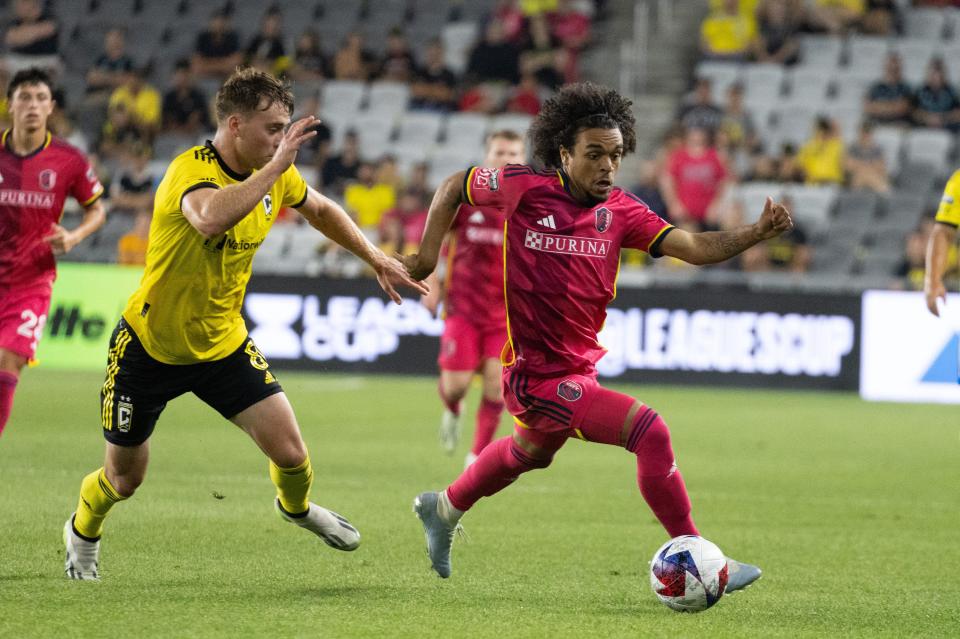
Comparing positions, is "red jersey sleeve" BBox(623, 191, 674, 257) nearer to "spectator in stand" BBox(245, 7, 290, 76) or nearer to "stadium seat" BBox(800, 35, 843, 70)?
"stadium seat" BBox(800, 35, 843, 70)

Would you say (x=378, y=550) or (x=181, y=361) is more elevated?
(x=181, y=361)

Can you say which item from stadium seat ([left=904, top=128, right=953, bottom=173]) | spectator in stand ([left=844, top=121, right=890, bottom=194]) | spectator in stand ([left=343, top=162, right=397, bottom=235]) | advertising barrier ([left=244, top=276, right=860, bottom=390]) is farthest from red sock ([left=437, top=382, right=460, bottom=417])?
stadium seat ([left=904, top=128, right=953, bottom=173])

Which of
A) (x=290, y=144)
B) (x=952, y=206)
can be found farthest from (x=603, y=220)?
(x=952, y=206)

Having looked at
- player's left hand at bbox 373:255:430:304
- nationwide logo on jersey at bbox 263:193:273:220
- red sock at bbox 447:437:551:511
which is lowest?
red sock at bbox 447:437:551:511

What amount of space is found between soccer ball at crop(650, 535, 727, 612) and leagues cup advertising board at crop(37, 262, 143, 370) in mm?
13291

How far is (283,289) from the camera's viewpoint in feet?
60.3

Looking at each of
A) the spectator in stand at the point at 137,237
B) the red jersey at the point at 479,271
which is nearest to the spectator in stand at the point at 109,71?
the spectator in stand at the point at 137,237

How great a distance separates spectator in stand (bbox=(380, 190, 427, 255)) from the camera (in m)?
19.2

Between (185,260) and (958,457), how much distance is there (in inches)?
324

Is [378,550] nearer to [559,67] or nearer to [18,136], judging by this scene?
[18,136]

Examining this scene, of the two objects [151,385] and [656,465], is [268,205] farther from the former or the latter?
[656,465]

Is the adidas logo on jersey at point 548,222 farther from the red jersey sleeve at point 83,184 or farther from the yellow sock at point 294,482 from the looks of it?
the red jersey sleeve at point 83,184

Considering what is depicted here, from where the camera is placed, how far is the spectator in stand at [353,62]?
2322 cm

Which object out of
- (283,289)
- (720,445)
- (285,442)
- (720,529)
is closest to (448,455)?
(720,445)
